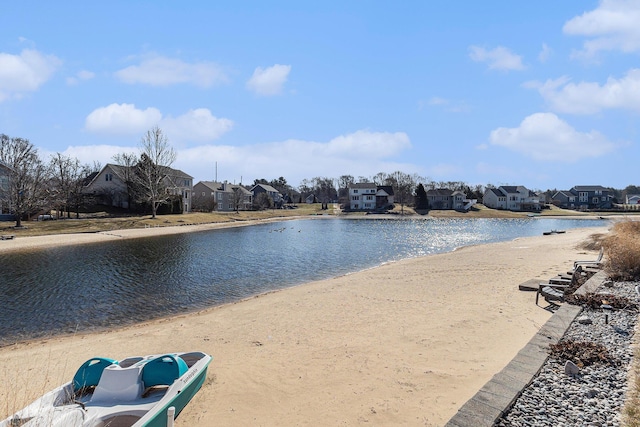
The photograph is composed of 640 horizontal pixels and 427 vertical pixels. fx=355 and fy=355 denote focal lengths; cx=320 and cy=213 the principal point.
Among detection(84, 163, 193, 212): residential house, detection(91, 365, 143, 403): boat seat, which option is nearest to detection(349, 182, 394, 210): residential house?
detection(84, 163, 193, 212): residential house

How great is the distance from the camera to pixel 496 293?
49.1 ft

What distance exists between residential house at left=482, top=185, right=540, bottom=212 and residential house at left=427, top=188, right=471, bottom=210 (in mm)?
11625

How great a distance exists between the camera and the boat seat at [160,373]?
709 cm

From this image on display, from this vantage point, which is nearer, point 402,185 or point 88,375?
point 88,375

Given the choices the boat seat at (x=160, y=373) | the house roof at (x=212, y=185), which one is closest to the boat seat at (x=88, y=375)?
the boat seat at (x=160, y=373)

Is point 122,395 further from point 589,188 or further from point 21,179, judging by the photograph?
point 589,188

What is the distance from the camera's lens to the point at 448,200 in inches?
4250

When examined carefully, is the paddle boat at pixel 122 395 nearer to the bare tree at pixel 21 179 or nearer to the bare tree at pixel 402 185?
the bare tree at pixel 21 179

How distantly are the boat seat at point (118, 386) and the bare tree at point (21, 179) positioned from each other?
4914 cm

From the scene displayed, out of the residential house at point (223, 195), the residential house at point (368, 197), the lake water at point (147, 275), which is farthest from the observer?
the residential house at point (368, 197)

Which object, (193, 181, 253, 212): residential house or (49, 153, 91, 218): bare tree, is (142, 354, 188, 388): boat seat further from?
(193, 181, 253, 212): residential house

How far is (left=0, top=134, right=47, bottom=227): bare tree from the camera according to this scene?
43781 mm

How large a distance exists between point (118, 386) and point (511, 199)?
4814 inches

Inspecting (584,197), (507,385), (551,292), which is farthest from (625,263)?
(584,197)
